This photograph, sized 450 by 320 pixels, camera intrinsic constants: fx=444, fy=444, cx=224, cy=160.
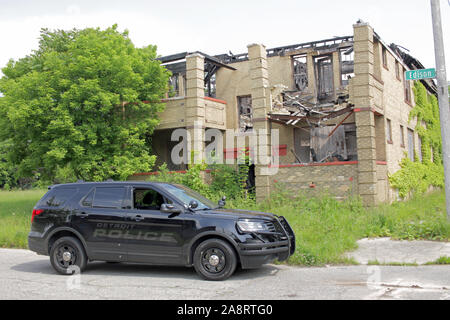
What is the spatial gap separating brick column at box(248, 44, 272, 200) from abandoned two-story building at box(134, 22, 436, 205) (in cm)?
4

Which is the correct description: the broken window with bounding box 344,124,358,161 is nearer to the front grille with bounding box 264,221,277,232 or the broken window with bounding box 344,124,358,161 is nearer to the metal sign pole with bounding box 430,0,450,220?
the metal sign pole with bounding box 430,0,450,220

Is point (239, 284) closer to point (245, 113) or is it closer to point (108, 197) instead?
point (108, 197)

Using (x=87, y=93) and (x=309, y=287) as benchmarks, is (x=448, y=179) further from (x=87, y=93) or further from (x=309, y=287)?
(x=87, y=93)

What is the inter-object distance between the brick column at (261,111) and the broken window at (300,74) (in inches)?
165

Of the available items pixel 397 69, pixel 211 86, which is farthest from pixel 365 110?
pixel 211 86

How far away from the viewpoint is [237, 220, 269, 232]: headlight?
764 centimetres

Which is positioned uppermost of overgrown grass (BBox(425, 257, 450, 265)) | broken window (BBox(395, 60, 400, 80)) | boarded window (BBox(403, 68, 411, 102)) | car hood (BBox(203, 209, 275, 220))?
broken window (BBox(395, 60, 400, 80))

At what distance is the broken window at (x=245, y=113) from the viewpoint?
21.2m

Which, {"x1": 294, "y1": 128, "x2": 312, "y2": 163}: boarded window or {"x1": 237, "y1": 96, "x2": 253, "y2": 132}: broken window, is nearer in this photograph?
{"x1": 294, "y1": 128, "x2": 312, "y2": 163}: boarded window

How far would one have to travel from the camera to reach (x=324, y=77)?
20.8 m

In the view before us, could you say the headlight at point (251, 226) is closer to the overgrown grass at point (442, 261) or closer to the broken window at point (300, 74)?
the overgrown grass at point (442, 261)

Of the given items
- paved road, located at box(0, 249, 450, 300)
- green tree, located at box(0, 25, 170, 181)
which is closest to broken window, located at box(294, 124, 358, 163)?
green tree, located at box(0, 25, 170, 181)

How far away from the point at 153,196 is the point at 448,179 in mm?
7344
